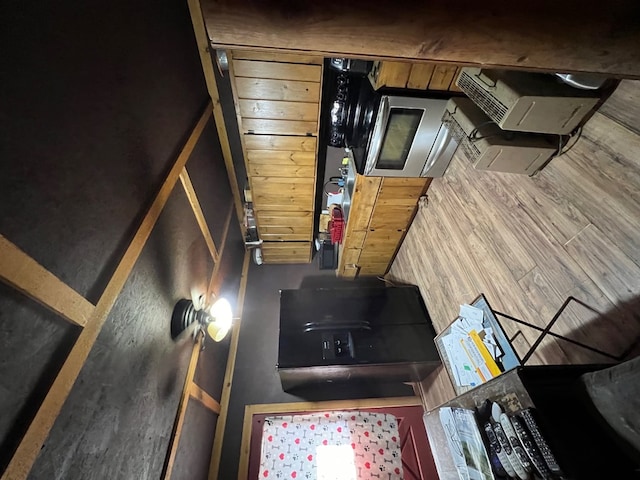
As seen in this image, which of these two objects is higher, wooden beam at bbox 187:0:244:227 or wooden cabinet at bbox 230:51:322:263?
wooden beam at bbox 187:0:244:227

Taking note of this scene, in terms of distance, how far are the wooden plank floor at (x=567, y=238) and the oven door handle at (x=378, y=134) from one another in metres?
0.51

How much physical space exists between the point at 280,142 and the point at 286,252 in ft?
4.74

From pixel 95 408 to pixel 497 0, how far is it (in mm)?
1459

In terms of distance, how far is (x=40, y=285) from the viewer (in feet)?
1.91

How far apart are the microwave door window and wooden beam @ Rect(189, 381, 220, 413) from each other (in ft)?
5.75

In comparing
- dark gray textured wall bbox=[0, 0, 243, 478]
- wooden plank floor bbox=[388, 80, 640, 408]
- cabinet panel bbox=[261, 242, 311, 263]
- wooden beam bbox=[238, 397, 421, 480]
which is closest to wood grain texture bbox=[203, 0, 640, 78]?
wooden plank floor bbox=[388, 80, 640, 408]

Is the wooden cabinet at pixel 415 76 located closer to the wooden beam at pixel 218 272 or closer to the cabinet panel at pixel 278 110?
the cabinet panel at pixel 278 110

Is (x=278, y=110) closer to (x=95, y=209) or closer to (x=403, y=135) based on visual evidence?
(x=403, y=135)

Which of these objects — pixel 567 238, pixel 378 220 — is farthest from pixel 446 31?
pixel 378 220

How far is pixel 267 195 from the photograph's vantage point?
2.39 m

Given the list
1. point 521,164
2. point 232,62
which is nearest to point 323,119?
point 232,62

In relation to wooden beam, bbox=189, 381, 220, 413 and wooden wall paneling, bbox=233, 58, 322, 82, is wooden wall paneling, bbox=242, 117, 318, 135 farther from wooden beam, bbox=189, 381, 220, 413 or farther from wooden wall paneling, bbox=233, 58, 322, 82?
wooden beam, bbox=189, 381, 220, 413

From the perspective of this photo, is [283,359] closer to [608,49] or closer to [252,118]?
[252,118]

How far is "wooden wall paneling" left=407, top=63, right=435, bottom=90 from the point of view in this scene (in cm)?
133
